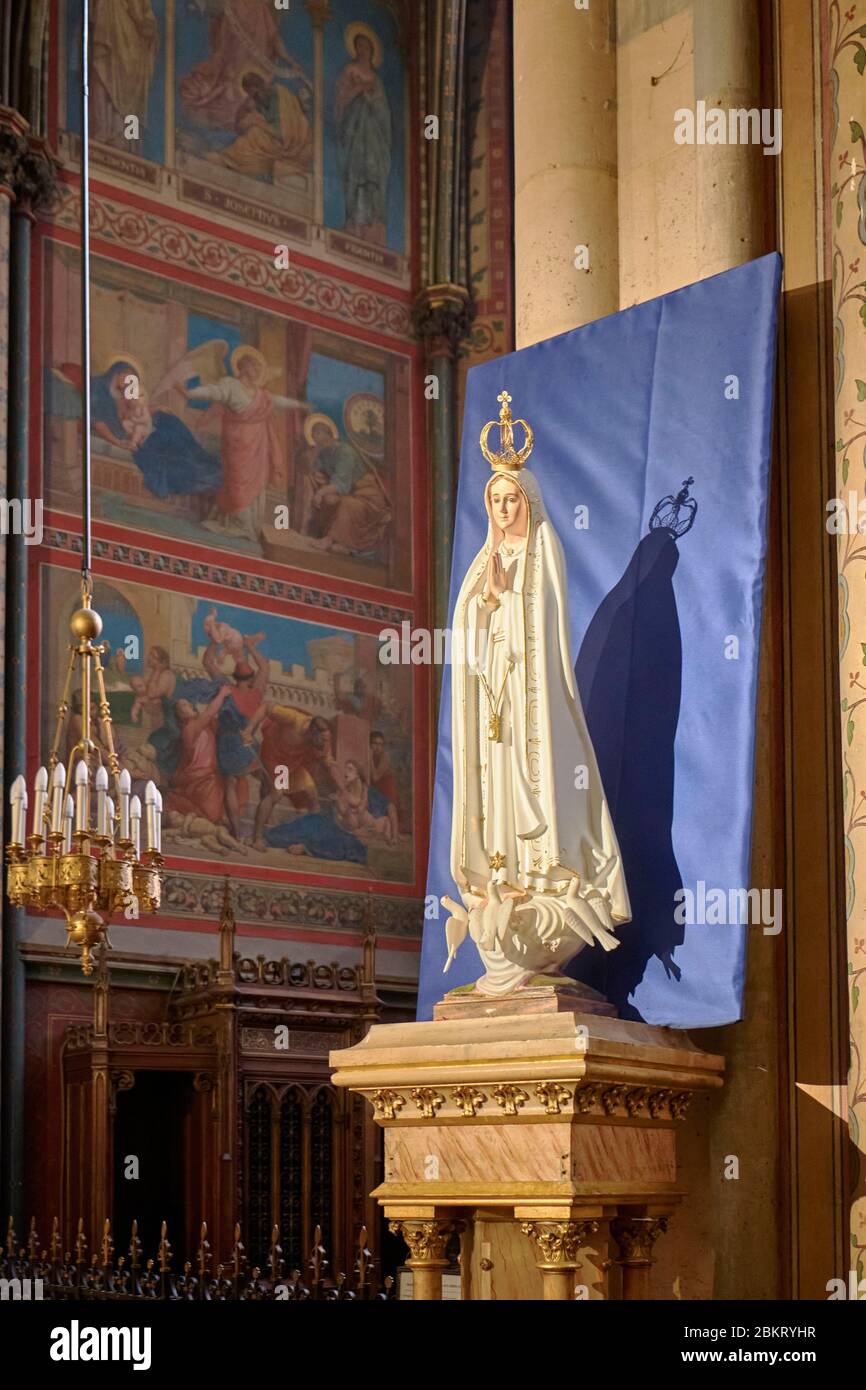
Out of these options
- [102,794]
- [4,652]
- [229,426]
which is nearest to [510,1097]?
[102,794]

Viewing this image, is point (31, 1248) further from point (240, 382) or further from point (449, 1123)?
point (240, 382)

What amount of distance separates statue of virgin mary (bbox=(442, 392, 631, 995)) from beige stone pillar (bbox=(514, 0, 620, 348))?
111 cm

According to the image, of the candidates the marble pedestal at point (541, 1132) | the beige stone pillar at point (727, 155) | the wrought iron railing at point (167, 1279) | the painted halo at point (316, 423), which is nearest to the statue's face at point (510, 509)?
the beige stone pillar at point (727, 155)

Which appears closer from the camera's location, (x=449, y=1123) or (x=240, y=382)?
(x=449, y=1123)

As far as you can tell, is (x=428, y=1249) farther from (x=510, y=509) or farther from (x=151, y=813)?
(x=151, y=813)

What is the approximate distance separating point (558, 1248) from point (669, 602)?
6.61 feet

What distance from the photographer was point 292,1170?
13.4m

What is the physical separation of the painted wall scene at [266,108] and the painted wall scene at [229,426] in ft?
3.55

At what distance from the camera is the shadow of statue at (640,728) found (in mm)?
5477

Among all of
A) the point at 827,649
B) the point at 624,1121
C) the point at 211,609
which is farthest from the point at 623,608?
the point at 211,609

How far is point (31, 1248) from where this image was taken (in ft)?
33.3

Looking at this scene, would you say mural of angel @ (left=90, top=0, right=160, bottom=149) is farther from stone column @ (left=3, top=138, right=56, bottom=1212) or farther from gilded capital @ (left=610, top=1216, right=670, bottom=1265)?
gilded capital @ (left=610, top=1216, right=670, bottom=1265)

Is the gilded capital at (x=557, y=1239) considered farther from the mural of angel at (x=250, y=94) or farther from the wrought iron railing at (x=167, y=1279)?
the mural of angel at (x=250, y=94)

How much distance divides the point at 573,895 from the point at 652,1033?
1.48 ft
